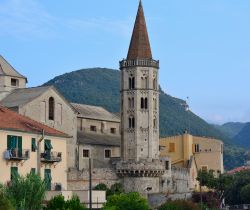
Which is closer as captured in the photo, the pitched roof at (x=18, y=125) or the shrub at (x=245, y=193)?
the pitched roof at (x=18, y=125)

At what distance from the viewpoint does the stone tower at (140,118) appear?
97375 millimetres

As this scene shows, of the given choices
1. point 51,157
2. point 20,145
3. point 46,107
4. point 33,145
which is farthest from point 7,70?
point 20,145

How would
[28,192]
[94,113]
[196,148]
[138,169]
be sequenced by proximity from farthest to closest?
[196,148], [94,113], [138,169], [28,192]

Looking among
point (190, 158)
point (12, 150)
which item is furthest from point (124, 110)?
point (12, 150)

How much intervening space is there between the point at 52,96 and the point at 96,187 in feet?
38.9

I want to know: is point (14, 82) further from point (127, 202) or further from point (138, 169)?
point (127, 202)

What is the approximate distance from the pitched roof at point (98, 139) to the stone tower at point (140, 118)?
3.48 meters

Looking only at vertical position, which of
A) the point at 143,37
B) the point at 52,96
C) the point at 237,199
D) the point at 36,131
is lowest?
the point at 237,199

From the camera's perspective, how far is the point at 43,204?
55625mm

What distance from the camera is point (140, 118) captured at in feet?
327

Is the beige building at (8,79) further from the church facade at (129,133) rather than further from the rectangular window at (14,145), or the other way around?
the rectangular window at (14,145)

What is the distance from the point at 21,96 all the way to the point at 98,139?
16.4 m

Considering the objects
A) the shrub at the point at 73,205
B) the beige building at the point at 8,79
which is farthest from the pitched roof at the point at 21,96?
the shrub at the point at 73,205

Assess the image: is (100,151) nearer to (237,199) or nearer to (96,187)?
(96,187)
